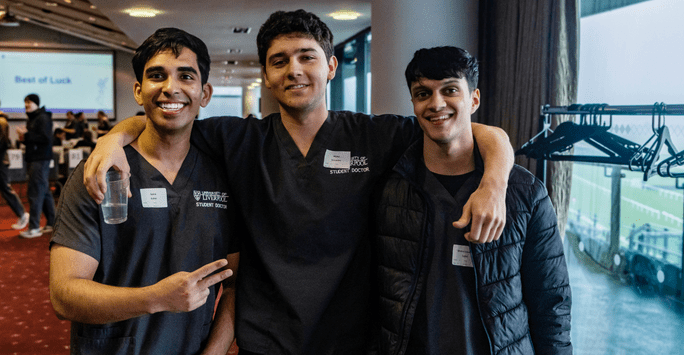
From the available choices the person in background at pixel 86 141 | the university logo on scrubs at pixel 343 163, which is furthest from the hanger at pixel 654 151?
the person in background at pixel 86 141

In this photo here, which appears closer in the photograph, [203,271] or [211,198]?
[203,271]

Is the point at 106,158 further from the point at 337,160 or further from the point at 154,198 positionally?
the point at 337,160

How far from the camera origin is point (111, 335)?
1408 mm

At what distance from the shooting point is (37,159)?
20.3ft

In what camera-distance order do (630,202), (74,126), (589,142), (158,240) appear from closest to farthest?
(158,240)
(589,142)
(630,202)
(74,126)

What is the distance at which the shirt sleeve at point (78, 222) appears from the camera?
1.36m

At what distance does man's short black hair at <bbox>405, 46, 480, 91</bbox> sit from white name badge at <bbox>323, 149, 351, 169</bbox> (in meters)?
0.34

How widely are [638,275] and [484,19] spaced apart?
2121mm

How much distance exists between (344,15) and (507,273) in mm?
5064

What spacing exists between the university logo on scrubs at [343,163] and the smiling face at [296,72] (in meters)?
0.16

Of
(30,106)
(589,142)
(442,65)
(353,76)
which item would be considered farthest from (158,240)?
(353,76)

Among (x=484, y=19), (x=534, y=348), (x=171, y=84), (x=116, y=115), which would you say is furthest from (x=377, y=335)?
(x=116, y=115)

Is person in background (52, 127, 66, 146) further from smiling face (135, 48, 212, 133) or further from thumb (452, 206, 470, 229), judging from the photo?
thumb (452, 206, 470, 229)

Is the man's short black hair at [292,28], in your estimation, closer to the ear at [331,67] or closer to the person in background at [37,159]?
the ear at [331,67]
